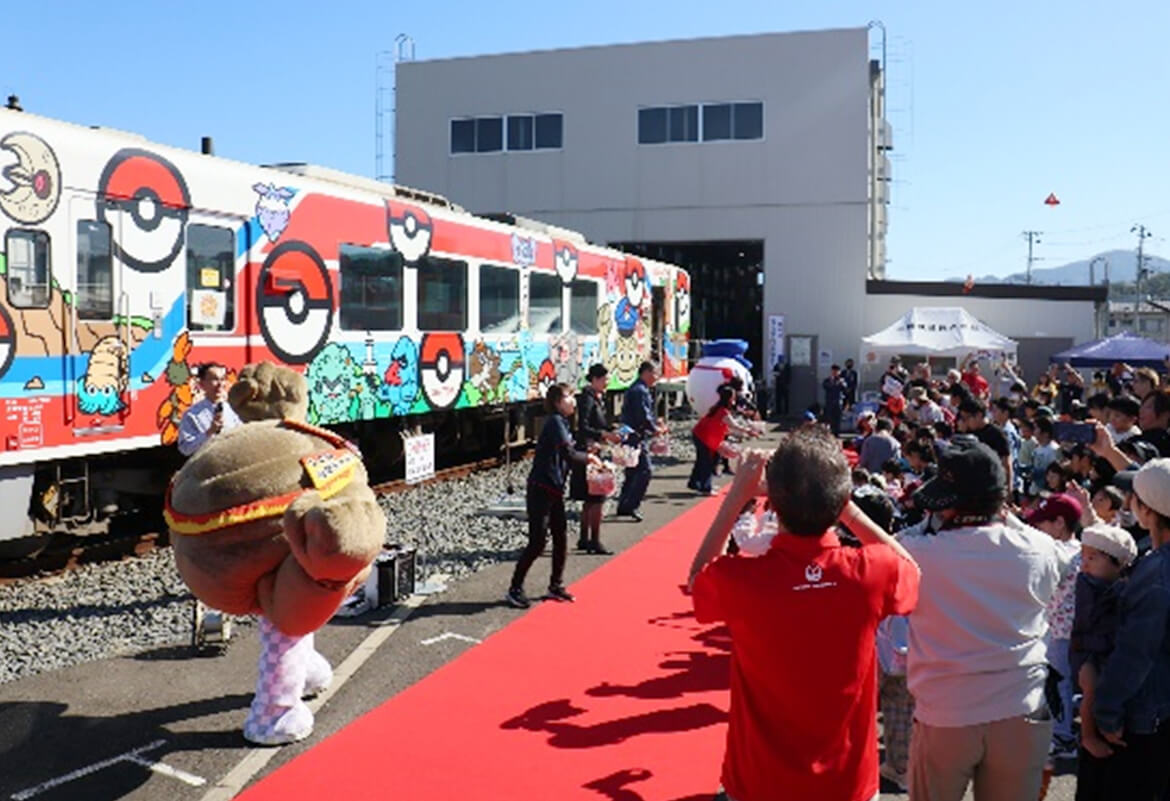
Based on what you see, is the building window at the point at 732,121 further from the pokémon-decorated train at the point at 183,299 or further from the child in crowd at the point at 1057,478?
the child in crowd at the point at 1057,478

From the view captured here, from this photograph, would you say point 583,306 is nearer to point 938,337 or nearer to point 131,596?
point 938,337

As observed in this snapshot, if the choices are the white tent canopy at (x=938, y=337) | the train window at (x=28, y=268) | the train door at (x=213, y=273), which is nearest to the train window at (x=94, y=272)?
the train window at (x=28, y=268)

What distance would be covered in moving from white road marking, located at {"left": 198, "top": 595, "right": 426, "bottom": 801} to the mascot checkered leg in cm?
10

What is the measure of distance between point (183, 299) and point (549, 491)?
12.8 feet

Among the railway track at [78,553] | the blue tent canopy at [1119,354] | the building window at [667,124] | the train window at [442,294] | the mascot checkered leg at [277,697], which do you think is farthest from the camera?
the building window at [667,124]

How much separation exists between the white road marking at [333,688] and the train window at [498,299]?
6821 millimetres

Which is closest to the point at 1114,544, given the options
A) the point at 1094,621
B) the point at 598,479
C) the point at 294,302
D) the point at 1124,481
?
the point at 1094,621

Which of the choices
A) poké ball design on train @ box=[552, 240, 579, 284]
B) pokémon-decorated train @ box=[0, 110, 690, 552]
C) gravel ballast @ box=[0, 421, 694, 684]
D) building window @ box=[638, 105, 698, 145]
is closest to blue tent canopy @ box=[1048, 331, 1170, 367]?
poké ball design on train @ box=[552, 240, 579, 284]

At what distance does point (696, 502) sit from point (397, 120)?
73.2ft

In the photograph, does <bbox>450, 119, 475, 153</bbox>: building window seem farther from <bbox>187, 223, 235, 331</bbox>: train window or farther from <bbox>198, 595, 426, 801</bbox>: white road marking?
<bbox>198, 595, 426, 801</bbox>: white road marking

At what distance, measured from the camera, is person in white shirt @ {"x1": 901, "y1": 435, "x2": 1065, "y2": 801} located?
11.1ft

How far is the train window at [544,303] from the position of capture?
52.4 ft

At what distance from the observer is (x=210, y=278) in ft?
31.5

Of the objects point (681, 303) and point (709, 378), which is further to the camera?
point (681, 303)
